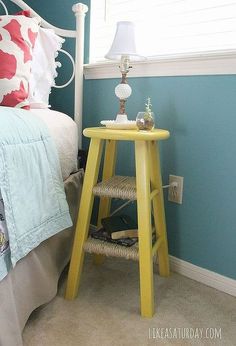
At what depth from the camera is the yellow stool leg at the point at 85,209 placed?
46.0 inches

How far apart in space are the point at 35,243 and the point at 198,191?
688 mm

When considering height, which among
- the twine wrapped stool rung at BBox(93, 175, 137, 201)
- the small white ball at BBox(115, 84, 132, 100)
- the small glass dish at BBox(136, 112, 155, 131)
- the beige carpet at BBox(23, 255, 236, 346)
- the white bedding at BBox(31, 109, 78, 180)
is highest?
the small white ball at BBox(115, 84, 132, 100)

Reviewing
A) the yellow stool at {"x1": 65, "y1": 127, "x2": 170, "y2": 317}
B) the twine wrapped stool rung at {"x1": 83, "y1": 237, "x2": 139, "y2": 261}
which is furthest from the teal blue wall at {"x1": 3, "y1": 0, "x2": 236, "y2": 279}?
the twine wrapped stool rung at {"x1": 83, "y1": 237, "x2": 139, "y2": 261}

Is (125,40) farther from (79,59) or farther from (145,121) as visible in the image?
(79,59)

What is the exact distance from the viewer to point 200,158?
4.25ft

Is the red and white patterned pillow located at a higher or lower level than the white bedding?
higher

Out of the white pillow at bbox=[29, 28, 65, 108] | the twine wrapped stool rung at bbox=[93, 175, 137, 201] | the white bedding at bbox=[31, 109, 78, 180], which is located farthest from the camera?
the white pillow at bbox=[29, 28, 65, 108]

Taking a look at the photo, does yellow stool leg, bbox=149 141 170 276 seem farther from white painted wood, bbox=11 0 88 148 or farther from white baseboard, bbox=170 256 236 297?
white painted wood, bbox=11 0 88 148

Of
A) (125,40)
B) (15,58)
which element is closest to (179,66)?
(125,40)

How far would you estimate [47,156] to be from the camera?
109cm

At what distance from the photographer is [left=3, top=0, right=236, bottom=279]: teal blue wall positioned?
47.9 inches

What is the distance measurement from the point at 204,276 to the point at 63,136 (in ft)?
2.68

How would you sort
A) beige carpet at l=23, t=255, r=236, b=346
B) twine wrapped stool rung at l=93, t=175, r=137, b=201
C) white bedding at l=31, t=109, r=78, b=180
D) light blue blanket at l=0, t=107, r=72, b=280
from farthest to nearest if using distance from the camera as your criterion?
1. white bedding at l=31, t=109, r=78, b=180
2. twine wrapped stool rung at l=93, t=175, r=137, b=201
3. beige carpet at l=23, t=255, r=236, b=346
4. light blue blanket at l=0, t=107, r=72, b=280

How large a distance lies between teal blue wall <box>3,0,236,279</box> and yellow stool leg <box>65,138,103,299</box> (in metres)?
0.37
